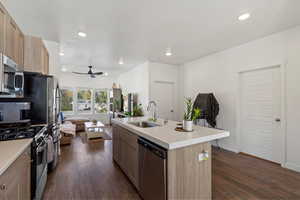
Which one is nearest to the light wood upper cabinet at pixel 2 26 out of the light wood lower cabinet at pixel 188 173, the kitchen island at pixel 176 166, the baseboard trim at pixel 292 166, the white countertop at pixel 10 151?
the white countertop at pixel 10 151

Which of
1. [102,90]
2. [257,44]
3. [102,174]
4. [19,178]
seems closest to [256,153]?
[257,44]

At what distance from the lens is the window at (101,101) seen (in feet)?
26.8

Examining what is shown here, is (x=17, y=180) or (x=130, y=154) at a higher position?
(x=17, y=180)

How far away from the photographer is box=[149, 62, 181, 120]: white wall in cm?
528

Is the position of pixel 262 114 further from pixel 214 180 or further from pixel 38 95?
pixel 38 95

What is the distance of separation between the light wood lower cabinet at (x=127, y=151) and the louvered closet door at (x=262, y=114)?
3.12 metres

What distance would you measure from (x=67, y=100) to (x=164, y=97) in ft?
17.8

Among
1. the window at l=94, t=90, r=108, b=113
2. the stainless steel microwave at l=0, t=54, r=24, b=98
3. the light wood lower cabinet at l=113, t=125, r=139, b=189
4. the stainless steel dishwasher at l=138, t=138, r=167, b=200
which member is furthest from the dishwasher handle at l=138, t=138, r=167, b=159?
the window at l=94, t=90, r=108, b=113

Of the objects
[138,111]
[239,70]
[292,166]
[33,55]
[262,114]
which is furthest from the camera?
[138,111]

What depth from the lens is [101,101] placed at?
8.30 meters

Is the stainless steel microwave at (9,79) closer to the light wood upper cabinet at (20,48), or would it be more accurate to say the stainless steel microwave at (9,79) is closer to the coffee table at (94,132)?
the light wood upper cabinet at (20,48)

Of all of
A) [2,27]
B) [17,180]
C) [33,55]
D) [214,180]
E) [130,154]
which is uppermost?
[2,27]

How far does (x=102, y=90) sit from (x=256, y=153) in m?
7.59

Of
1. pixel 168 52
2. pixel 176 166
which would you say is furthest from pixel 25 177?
pixel 168 52
